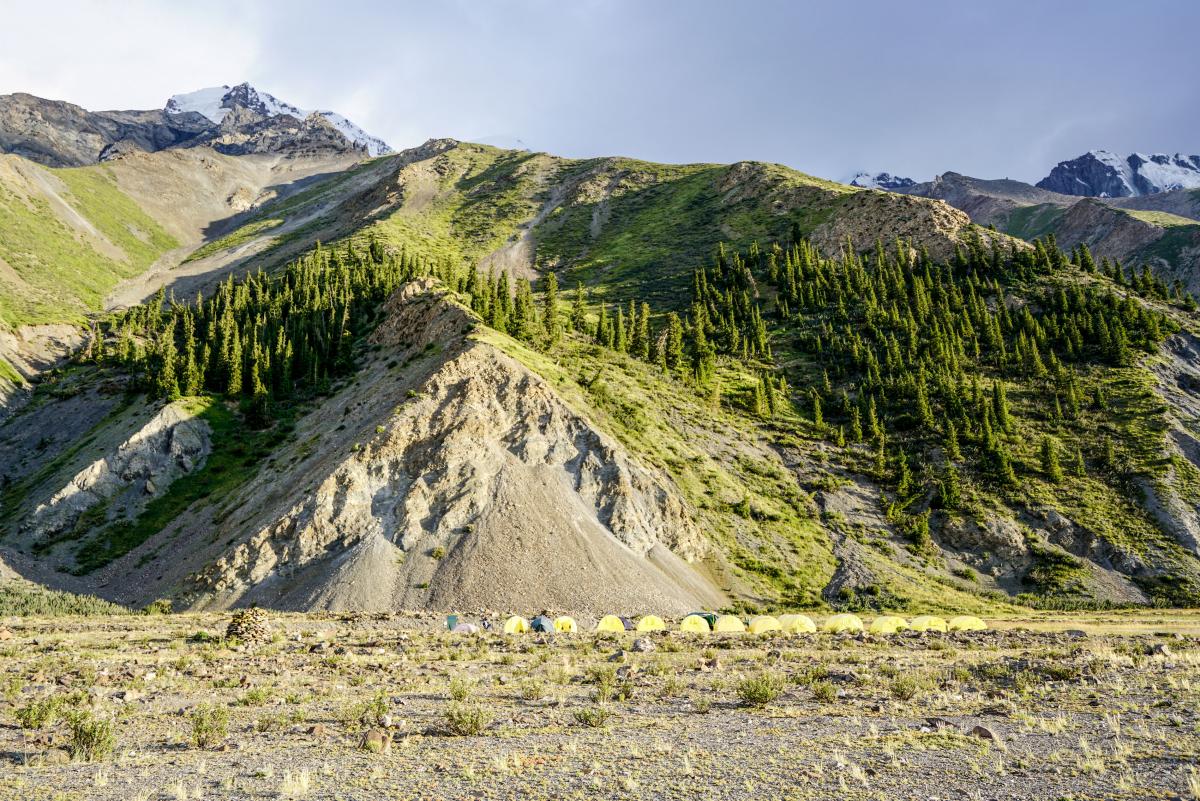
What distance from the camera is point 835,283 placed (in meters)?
118

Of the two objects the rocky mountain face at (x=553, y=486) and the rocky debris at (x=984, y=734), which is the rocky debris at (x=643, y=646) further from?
the rocky debris at (x=984, y=734)

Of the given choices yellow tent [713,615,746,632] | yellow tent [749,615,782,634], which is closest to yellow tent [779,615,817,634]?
yellow tent [749,615,782,634]

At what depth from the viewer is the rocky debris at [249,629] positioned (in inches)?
1172

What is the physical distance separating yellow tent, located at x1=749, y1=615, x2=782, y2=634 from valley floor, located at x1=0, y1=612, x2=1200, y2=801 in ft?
24.5

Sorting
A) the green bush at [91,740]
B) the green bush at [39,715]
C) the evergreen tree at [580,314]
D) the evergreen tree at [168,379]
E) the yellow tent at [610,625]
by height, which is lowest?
the yellow tent at [610,625]

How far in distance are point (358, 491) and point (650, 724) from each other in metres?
38.9

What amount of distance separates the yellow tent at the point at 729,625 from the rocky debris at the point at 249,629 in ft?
78.4

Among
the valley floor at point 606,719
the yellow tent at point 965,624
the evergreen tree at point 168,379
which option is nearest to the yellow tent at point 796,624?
the valley floor at point 606,719

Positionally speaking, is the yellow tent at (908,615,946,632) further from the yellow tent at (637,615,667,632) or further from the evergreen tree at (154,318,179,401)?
the evergreen tree at (154,318,179,401)

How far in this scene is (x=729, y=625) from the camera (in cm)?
3816

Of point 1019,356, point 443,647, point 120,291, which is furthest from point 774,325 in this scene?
point 120,291

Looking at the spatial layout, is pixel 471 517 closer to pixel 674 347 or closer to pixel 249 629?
pixel 249 629

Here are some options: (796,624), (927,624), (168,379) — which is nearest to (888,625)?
(927,624)

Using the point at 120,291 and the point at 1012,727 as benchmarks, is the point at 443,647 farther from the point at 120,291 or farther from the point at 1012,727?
the point at 120,291
